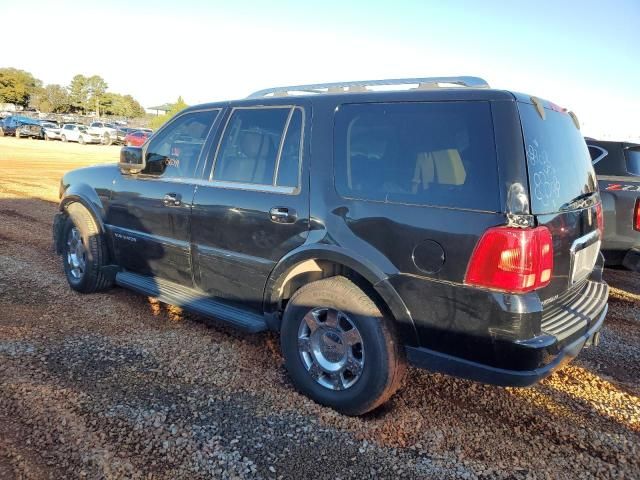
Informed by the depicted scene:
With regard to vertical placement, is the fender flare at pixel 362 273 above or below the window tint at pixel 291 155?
below

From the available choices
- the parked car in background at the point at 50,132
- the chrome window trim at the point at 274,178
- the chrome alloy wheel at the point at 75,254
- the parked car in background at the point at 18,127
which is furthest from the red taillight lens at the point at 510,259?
the parked car in background at the point at 50,132

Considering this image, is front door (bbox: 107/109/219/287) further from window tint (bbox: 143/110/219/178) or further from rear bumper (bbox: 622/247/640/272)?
rear bumper (bbox: 622/247/640/272)

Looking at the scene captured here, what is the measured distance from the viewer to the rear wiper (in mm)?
2765

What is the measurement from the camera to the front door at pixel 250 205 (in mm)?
3223

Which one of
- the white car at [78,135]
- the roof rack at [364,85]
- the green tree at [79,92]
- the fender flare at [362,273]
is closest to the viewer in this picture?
the fender flare at [362,273]

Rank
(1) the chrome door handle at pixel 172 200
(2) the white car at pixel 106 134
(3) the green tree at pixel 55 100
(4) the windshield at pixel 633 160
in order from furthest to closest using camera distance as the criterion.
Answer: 1. (3) the green tree at pixel 55 100
2. (2) the white car at pixel 106 134
3. (4) the windshield at pixel 633 160
4. (1) the chrome door handle at pixel 172 200

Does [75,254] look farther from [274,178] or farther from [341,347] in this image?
[341,347]

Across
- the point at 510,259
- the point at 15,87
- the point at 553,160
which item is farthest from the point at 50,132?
the point at 15,87

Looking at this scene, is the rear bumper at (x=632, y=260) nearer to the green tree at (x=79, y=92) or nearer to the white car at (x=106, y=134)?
the white car at (x=106, y=134)

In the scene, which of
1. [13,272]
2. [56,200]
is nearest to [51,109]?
[56,200]

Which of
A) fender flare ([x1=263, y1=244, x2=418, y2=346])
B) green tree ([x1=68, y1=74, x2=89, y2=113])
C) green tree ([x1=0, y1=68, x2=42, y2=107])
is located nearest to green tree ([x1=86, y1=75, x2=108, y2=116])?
Answer: green tree ([x1=68, y1=74, x2=89, y2=113])

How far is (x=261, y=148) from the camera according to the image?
353 cm

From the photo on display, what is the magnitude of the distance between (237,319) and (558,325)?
2058mm

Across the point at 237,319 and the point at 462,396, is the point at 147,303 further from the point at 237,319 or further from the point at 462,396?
the point at 462,396
